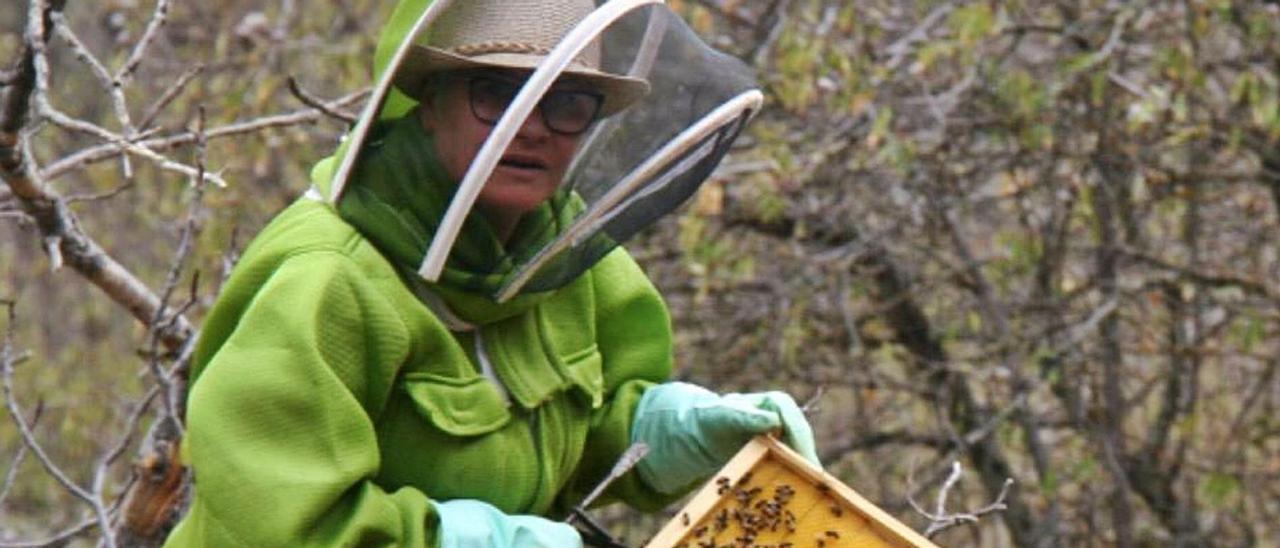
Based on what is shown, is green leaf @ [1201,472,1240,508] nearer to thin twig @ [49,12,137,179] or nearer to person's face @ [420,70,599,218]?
thin twig @ [49,12,137,179]

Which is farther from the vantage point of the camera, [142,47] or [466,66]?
[142,47]

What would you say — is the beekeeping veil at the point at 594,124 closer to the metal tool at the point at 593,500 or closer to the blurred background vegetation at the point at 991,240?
the metal tool at the point at 593,500

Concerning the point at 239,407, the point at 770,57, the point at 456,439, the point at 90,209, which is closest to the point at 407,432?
the point at 456,439

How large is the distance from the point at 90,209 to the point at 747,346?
3.28 m

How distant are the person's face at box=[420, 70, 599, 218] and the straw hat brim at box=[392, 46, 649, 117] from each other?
0.05 ft

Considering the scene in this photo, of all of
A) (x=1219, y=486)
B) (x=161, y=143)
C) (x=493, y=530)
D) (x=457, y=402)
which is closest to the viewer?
(x=493, y=530)

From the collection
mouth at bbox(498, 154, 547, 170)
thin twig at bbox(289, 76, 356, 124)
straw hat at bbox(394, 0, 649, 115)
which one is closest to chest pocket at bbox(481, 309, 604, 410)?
mouth at bbox(498, 154, 547, 170)

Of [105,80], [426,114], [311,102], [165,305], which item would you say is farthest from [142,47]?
[426,114]

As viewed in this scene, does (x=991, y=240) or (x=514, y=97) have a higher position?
(x=514, y=97)

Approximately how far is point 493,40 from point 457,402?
1.41 feet

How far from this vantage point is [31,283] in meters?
10.0

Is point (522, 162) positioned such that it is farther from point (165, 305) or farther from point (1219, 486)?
point (1219, 486)

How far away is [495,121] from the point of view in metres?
2.77

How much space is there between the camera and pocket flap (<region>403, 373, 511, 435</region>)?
2.78 meters
